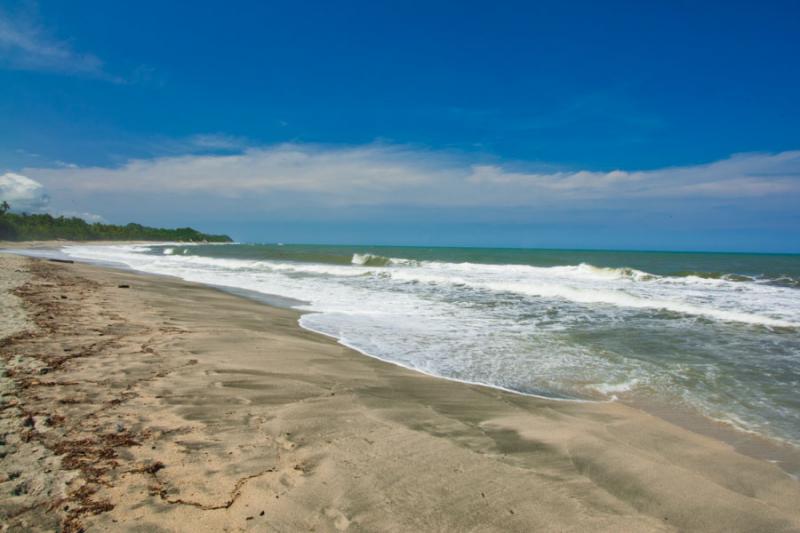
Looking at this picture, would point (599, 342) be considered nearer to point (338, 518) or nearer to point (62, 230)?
point (338, 518)

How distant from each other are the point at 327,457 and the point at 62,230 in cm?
10676

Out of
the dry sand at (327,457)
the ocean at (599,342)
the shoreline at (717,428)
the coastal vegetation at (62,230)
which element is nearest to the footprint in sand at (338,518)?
the dry sand at (327,457)

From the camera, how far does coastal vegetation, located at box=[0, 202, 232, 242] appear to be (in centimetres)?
7006

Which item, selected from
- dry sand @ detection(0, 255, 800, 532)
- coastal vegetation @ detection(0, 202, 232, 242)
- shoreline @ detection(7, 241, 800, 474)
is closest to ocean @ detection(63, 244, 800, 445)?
shoreline @ detection(7, 241, 800, 474)

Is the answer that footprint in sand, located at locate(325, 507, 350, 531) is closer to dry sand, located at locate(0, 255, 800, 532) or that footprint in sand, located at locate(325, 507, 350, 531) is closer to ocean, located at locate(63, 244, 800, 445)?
dry sand, located at locate(0, 255, 800, 532)

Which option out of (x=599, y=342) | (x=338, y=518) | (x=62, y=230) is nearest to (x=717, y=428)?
(x=599, y=342)

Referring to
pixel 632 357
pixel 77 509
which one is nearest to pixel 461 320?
pixel 632 357

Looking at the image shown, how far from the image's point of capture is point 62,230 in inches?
3364

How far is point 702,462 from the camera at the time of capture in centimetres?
360

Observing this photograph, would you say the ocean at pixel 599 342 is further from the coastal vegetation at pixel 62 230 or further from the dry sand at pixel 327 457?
the coastal vegetation at pixel 62 230

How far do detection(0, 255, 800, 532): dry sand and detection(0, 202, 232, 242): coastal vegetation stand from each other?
272 feet

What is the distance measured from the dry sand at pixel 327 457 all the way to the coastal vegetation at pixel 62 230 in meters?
82.9

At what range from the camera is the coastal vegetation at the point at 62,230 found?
70062 millimetres

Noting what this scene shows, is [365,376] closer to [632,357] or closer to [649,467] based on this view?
[649,467]
